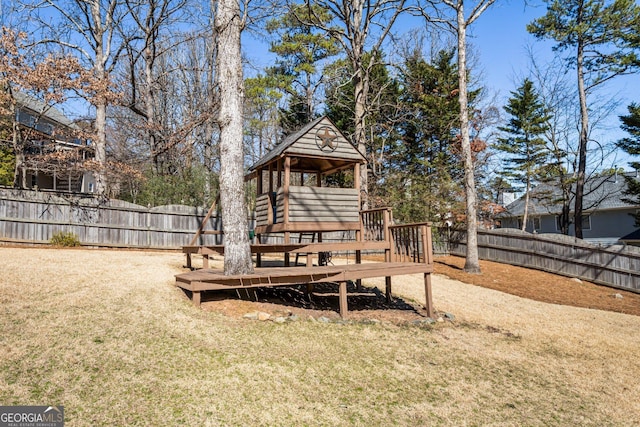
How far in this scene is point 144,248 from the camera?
48.6 feet

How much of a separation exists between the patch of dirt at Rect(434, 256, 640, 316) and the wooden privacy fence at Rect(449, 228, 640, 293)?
0.41 metres

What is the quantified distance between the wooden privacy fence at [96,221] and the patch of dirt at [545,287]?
1049 cm

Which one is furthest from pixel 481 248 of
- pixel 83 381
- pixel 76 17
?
pixel 76 17

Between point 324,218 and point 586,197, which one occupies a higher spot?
point 586,197

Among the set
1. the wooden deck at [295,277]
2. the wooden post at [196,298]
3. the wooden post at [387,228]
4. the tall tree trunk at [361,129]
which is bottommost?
the wooden post at [196,298]

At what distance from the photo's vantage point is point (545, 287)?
43.8 ft

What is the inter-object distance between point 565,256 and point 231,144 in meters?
14.4

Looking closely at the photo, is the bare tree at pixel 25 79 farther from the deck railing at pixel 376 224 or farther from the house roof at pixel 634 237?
the house roof at pixel 634 237

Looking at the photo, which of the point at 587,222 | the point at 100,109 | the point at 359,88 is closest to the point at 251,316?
the point at 100,109

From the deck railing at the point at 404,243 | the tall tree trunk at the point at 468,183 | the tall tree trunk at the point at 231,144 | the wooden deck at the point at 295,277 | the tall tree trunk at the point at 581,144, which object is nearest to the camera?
the wooden deck at the point at 295,277

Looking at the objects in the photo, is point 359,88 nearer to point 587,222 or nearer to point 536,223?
point 587,222

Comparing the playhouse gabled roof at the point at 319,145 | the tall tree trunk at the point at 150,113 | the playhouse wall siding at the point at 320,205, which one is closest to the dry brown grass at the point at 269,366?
the playhouse wall siding at the point at 320,205

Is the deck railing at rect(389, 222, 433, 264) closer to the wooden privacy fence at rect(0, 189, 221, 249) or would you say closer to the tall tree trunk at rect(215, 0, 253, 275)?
the tall tree trunk at rect(215, 0, 253, 275)

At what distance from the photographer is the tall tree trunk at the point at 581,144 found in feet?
69.4
